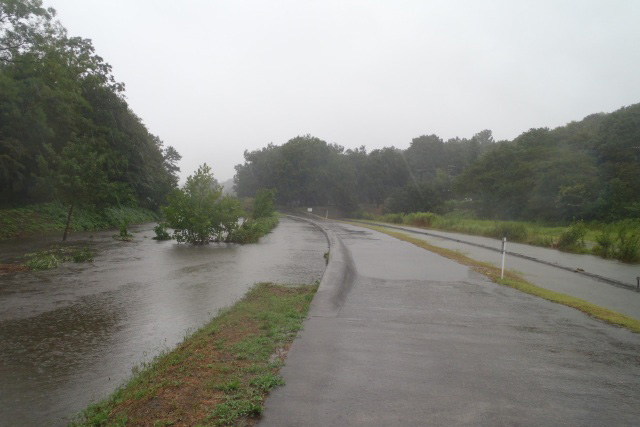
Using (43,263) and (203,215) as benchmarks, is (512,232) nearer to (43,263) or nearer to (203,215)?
(203,215)

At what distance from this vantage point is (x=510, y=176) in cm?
4534

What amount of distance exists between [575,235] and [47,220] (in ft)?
95.8

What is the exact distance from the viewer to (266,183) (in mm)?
82312

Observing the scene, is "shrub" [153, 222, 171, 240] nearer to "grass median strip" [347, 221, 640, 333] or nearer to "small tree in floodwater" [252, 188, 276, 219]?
"grass median strip" [347, 221, 640, 333]

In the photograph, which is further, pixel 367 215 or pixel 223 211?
pixel 367 215

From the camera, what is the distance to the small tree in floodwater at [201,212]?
66.8ft

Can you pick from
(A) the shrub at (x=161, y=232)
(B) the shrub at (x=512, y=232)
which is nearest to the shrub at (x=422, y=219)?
(B) the shrub at (x=512, y=232)

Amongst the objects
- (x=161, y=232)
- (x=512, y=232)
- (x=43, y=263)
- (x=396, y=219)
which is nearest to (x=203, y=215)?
(x=161, y=232)

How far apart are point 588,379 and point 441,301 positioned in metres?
3.70

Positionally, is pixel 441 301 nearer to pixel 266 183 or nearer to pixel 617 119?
pixel 617 119

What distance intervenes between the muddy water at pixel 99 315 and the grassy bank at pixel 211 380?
0.54 metres

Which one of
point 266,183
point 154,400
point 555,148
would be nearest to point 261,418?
point 154,400

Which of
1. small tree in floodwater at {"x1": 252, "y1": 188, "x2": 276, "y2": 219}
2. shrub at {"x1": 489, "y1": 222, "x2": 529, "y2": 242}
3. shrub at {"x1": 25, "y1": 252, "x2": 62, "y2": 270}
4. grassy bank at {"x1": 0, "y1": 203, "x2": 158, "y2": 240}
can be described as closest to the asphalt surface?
shrub at {"x1": 25, "y1": 252, "x2": 62, "y2": 270}

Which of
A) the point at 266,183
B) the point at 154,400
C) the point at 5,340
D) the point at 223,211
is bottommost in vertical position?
the point at 5,340
